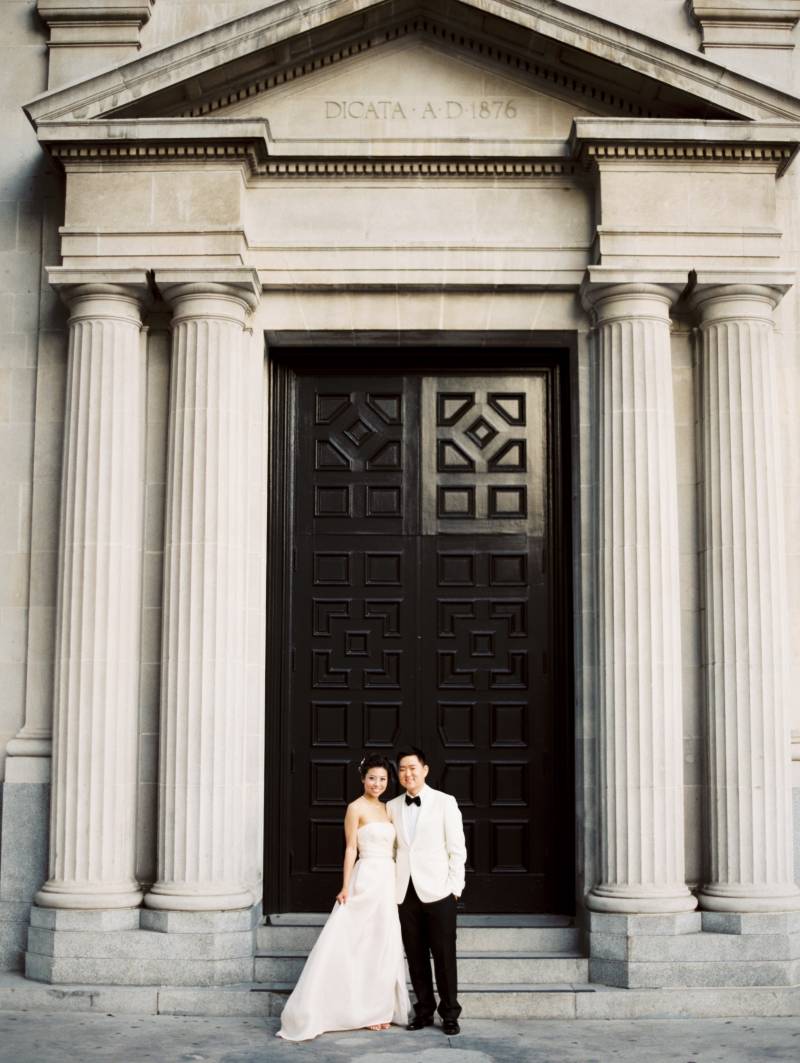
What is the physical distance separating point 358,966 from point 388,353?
6.32 metres

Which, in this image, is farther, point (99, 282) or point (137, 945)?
point (99, 282)

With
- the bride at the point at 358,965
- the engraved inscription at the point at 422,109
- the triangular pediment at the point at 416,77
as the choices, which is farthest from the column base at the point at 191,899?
the engraved inscription at the point at 422,109

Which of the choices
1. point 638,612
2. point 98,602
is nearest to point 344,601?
point 98,602

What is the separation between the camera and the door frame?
13.7m

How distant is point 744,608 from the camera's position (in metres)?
12.9

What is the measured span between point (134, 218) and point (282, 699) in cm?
512

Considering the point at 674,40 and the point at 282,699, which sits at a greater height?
the point at 674,40

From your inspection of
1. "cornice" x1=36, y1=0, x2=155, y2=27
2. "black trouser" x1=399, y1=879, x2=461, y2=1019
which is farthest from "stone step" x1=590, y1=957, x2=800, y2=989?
"cornice" x1=36, y1=0, x2=155, y2=27

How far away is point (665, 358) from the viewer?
13211mm

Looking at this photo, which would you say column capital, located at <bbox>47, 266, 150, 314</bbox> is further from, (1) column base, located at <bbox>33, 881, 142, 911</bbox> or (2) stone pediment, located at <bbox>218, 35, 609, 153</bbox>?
(1) column base, located at <bbox>33, 881, 142, 911</bbox>

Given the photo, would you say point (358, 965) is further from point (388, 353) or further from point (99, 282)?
point (99, 282)

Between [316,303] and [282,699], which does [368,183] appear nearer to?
[316,303]

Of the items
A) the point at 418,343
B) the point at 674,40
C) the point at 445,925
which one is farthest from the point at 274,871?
the point at 674,40

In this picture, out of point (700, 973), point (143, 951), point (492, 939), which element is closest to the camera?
point (700, 973)
